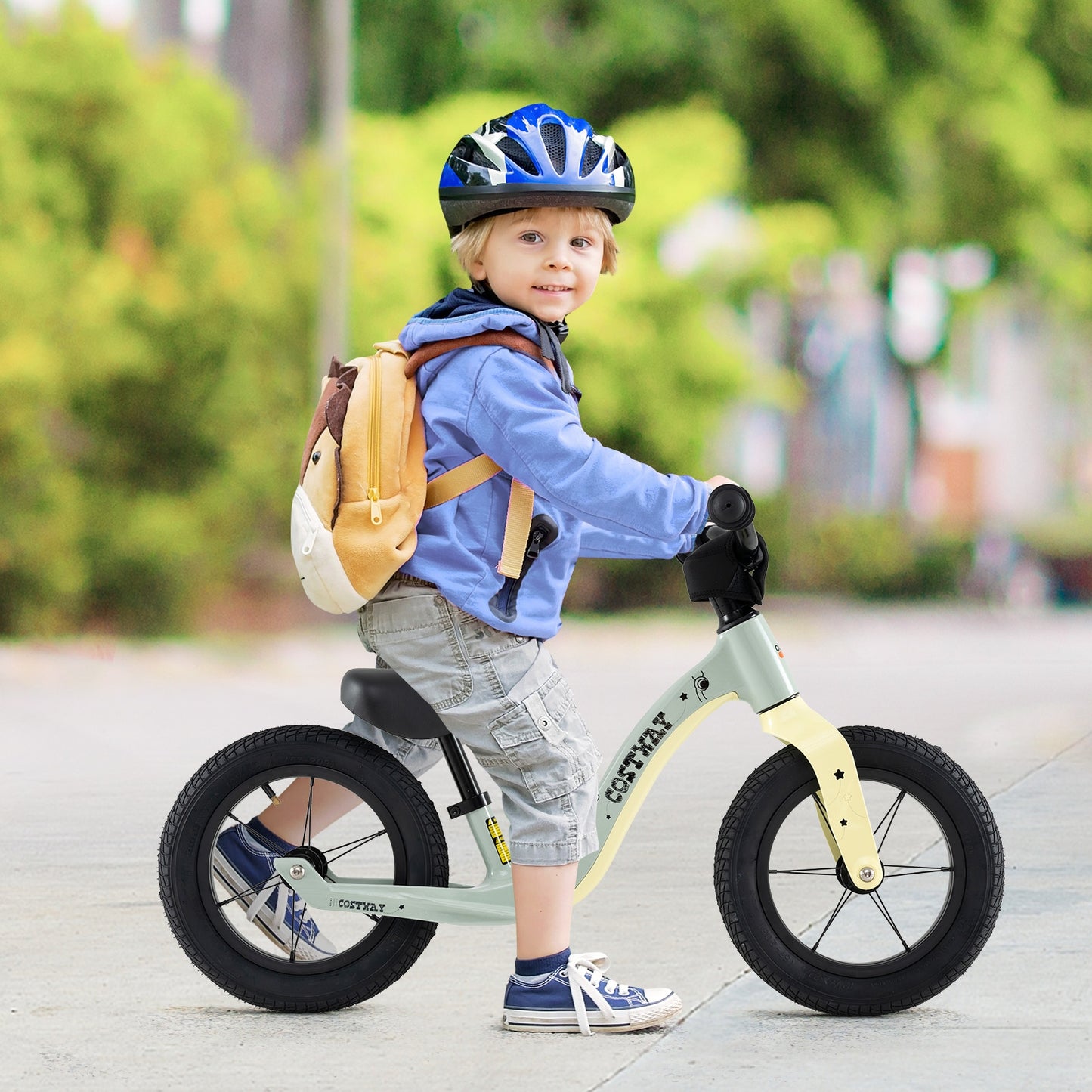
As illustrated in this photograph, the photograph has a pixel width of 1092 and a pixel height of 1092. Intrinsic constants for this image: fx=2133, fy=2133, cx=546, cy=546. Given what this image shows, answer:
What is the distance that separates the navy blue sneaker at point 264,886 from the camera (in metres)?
4.37

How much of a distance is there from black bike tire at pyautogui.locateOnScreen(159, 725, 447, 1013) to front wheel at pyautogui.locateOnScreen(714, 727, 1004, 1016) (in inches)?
24.4

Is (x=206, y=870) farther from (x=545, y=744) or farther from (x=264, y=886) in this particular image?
(x=545, y=744)

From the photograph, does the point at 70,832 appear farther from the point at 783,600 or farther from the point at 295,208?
the point at 783,600

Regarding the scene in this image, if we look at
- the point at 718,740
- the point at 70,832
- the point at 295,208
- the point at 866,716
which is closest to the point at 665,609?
the point at 295,208

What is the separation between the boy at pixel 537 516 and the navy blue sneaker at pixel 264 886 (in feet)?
1.52

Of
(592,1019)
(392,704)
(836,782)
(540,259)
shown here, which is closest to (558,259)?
(540,259)

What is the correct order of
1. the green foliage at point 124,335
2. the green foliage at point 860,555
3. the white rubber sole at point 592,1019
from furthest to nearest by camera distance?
1. the green foliage at point 860,555
2. the green foliage at point 124,335
3. the white rubber sole at point 592,1019

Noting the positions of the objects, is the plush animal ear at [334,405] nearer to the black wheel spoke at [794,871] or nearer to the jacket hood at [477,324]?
the jacket hood at [477,324]

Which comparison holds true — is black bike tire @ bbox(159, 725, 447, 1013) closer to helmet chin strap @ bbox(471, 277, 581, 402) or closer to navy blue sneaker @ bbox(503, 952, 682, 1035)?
navy blue sneaker @ bbox(503, 952, 682, 1035)

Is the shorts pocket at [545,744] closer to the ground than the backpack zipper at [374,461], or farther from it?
closer to the ground

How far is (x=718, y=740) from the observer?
8.87 meters

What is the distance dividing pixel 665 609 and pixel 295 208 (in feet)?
19.4

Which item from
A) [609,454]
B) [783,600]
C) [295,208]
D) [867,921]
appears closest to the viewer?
[609,454]

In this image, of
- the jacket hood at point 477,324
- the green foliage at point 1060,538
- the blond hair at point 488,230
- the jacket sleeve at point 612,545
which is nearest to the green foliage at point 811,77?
the green foliage at point 1060,538
